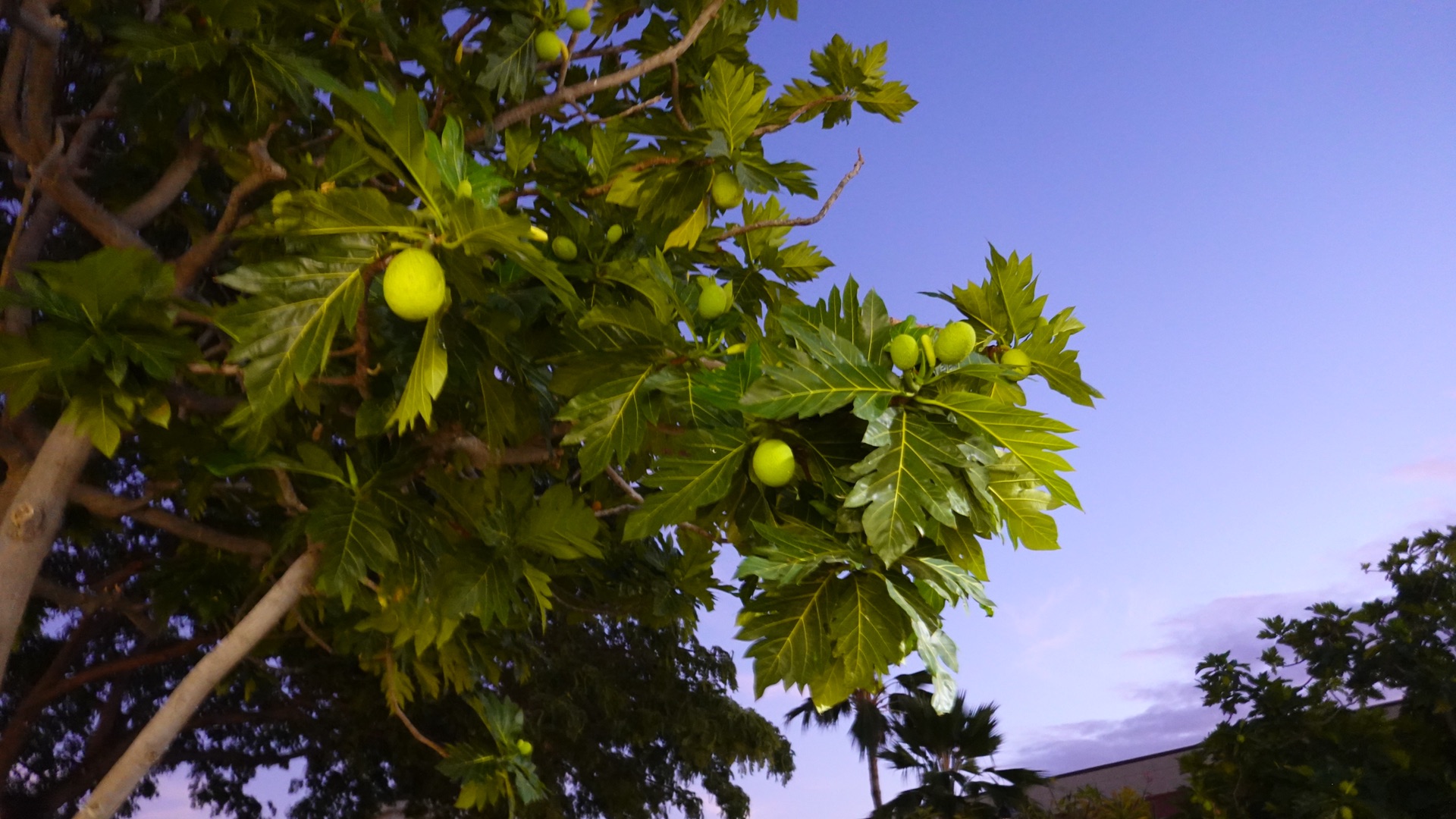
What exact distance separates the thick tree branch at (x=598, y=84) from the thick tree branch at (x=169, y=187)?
1.00 m

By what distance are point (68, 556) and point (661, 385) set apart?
829 cm

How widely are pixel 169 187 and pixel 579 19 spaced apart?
146 cm

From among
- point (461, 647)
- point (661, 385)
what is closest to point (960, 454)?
point (661, 385)

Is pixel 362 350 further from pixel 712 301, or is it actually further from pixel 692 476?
pixel 692 476

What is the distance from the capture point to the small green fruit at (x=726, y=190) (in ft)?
6.19

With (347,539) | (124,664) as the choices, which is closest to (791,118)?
(347,539)

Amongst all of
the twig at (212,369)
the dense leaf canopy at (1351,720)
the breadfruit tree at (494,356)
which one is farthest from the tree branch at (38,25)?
the dense leaf canopy at (1351,720)

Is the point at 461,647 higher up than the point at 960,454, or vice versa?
the point at 461,647

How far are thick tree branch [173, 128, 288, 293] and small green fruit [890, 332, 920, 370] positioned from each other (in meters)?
1.75

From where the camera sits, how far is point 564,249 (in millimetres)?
2102

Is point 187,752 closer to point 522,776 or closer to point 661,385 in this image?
point 522,776

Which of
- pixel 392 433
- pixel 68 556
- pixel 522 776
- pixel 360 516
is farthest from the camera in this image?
pixel 68 556

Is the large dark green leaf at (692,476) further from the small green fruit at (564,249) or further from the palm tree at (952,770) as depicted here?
the palm tree at (952,770)

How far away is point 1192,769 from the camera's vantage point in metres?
7.04
